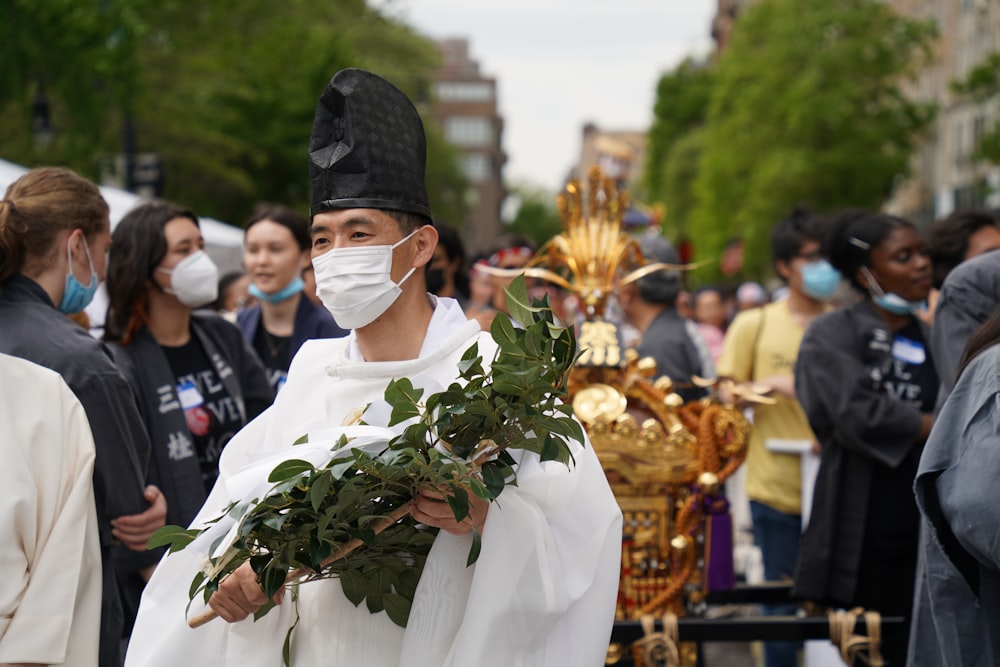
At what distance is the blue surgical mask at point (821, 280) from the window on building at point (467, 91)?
5392 inches

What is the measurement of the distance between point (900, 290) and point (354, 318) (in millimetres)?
3170

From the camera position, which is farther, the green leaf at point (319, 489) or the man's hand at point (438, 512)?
the man's hand at point (438, 512)

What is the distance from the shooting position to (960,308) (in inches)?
189

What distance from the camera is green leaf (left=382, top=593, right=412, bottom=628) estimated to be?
11.0 ft

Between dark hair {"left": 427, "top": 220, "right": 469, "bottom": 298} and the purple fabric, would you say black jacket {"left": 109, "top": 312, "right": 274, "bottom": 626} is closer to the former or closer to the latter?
dark hair {"left": 427, "top": 220, "right": 469, "bottom": 298}

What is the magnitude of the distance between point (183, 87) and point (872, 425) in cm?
2037

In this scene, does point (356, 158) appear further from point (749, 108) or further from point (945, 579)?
point (749, 108)

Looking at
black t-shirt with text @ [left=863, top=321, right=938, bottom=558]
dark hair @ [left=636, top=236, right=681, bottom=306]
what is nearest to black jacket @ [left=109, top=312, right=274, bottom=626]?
black t-shirt with text @ [left=863, top=321, right=938, bottom=558]

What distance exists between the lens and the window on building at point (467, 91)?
468 feet

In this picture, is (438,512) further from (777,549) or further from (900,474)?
(777,549)

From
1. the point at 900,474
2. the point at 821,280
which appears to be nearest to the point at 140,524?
the point at 900,474

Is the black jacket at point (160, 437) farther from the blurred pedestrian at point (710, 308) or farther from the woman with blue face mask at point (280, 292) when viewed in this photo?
the blurred pedestrian at point (710, 308)

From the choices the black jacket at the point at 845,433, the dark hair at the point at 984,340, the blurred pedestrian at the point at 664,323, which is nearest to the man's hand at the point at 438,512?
the dark hair at the point at 984,340

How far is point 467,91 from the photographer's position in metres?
144
